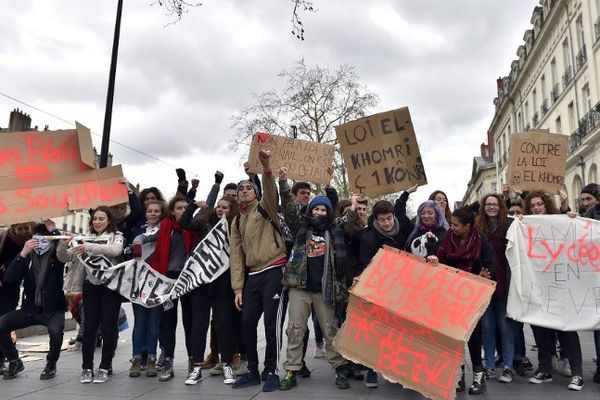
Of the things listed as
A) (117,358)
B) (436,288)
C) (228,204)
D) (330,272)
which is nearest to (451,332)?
(436,288)

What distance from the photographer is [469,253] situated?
4.59 meters

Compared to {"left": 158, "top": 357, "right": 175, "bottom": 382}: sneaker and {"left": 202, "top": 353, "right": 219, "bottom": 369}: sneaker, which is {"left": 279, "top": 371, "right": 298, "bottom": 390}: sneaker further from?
{"left": 202, "top": 353, "right": 219, "bottom": 369}: sneaker

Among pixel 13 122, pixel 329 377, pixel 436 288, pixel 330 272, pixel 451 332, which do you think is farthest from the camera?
pixel 13 122

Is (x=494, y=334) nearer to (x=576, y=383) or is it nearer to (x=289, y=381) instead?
(x=576, y=383)

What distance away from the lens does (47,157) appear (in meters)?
5.57

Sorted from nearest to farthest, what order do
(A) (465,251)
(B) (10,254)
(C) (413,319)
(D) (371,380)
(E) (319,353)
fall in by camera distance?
(C) (413,319)
(A) (465,251)
(D) (371,380)
(B) (10,254)
(E) (319,353)

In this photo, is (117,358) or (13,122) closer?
(117,358)

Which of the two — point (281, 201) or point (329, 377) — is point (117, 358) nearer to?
point (329, 377)

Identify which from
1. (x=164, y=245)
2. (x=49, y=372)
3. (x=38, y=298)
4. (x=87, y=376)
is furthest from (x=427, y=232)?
(x=49, y=372)

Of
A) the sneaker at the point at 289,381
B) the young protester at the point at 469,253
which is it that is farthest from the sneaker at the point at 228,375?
the young protester at the point at 469,253

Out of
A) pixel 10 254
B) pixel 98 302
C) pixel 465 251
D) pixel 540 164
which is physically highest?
pixel 540 164

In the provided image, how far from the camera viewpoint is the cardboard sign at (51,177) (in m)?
5.25

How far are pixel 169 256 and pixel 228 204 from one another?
812mm

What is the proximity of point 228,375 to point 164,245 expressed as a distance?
146cm
